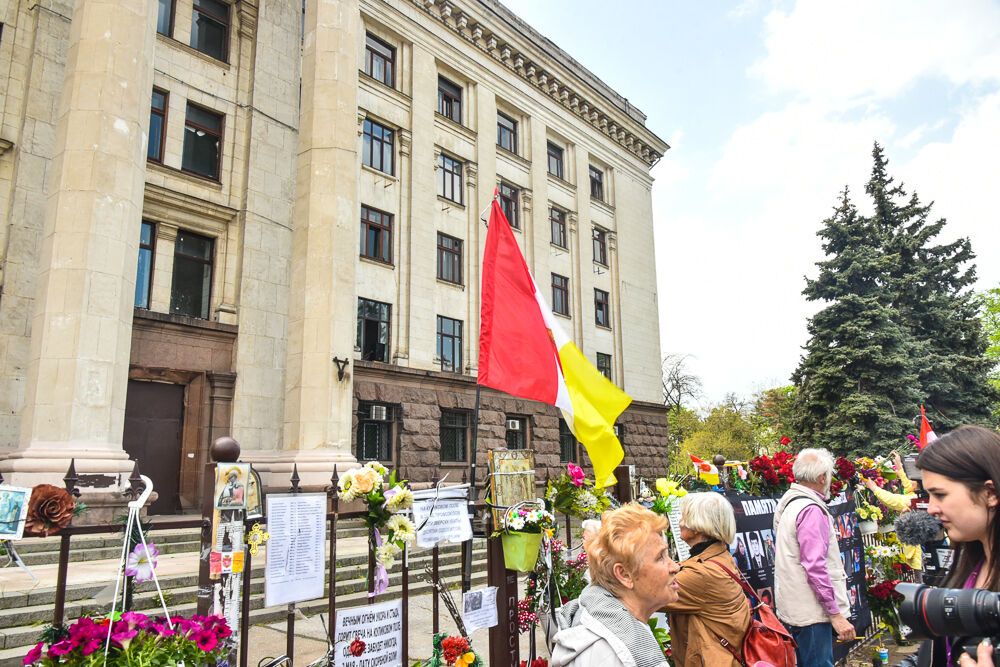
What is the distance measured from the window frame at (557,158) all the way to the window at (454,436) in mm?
11841

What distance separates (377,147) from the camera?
2097 centimetres

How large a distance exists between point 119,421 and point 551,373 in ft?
32.0

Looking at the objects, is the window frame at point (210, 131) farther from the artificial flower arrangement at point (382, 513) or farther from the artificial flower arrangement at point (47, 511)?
the artificial flower arrangement at point (47, 511)

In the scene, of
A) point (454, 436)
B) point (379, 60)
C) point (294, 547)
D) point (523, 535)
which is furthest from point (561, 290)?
point (294, 547)

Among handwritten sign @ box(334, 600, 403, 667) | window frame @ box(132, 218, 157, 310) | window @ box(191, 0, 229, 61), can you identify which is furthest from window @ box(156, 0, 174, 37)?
handwritten sign @ box(334, 600, 403, 667)

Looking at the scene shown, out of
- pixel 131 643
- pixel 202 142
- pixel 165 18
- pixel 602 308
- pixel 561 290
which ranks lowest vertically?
pixel 131 643

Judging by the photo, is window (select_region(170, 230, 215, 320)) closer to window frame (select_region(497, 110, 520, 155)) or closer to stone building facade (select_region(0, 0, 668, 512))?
stone building facade (select_region(0, 0, 668, 512))

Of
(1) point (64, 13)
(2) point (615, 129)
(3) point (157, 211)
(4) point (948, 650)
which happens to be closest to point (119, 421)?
(3) point (157, 211)

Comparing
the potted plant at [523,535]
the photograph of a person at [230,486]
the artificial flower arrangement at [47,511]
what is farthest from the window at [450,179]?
the artificial flower arrangement at [47,511]

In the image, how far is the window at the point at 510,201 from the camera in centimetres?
2539

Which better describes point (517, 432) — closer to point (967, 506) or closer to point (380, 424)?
point (380, 424)

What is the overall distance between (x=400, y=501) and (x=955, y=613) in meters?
2.90

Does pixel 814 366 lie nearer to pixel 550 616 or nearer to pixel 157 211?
pixel 157 211

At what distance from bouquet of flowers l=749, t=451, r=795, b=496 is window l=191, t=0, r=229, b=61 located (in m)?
17.0
